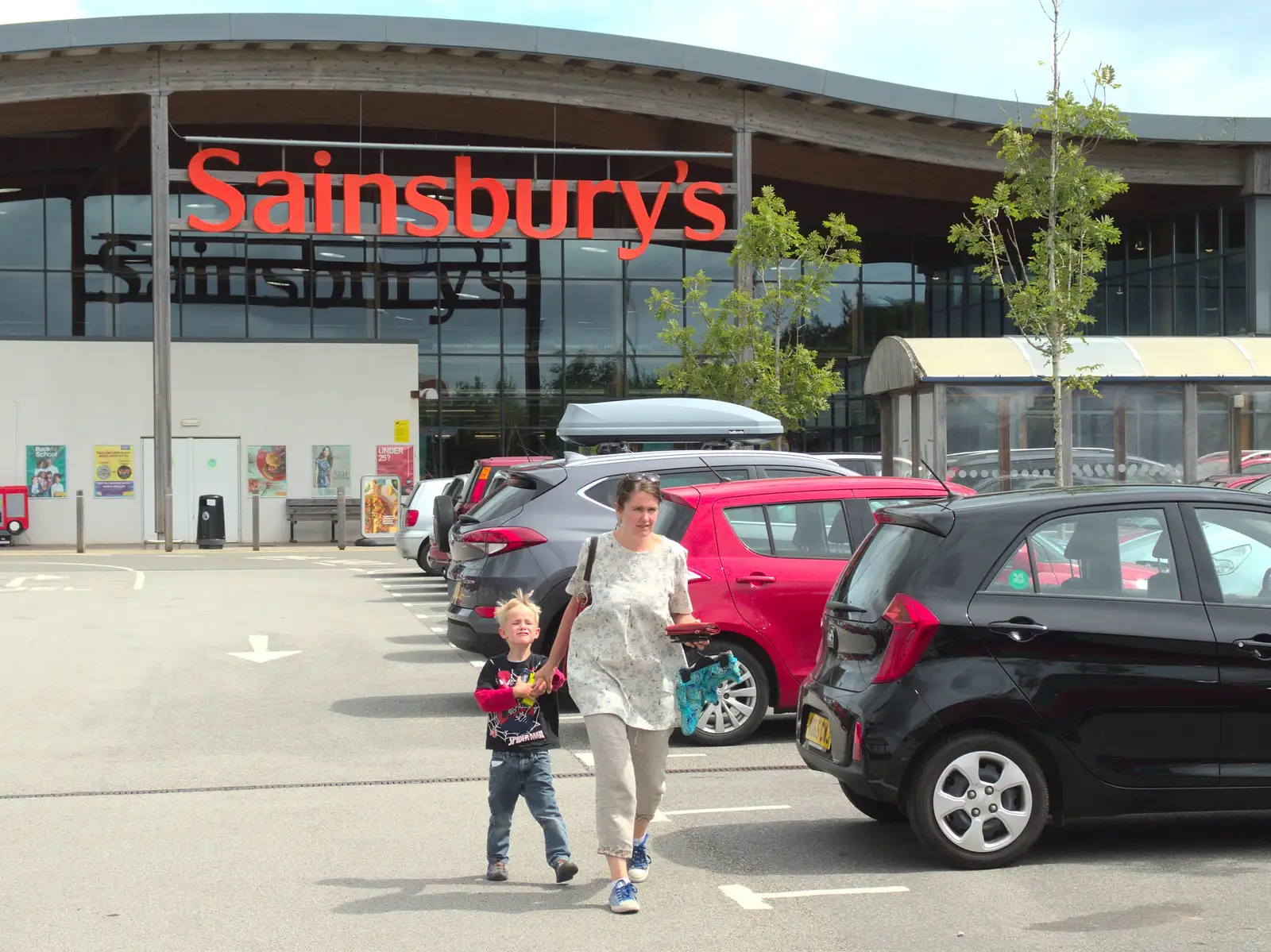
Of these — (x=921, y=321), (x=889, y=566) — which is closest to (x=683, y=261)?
(x=921, y=321)

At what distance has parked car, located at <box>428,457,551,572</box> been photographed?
714 inches

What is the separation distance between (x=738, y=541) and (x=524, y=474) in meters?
2.54

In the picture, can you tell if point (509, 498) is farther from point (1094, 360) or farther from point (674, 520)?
point (1094, 360)

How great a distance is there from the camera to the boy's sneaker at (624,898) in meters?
5.61

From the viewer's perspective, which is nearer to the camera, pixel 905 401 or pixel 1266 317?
pixel 905 401

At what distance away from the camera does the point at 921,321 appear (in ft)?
135

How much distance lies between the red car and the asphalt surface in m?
0.34

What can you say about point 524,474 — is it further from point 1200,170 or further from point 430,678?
point 1200,170

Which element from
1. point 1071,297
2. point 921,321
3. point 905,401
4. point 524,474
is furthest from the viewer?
point 921,321

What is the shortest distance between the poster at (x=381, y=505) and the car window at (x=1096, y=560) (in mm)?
25705

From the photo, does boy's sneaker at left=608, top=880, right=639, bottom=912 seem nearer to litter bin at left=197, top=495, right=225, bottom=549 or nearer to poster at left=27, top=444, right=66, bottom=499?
litter bin at left=197, top=495, right=225, bottom=549

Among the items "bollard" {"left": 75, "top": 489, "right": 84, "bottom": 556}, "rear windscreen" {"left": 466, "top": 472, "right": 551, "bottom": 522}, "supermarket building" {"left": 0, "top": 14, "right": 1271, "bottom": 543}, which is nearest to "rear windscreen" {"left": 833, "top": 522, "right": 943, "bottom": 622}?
"rear windscreen" {"left": 466, "top": 472, "right": 551, "bottom": 522}

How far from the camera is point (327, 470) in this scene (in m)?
32.3

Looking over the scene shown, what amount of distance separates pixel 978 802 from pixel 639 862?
1.37 m
